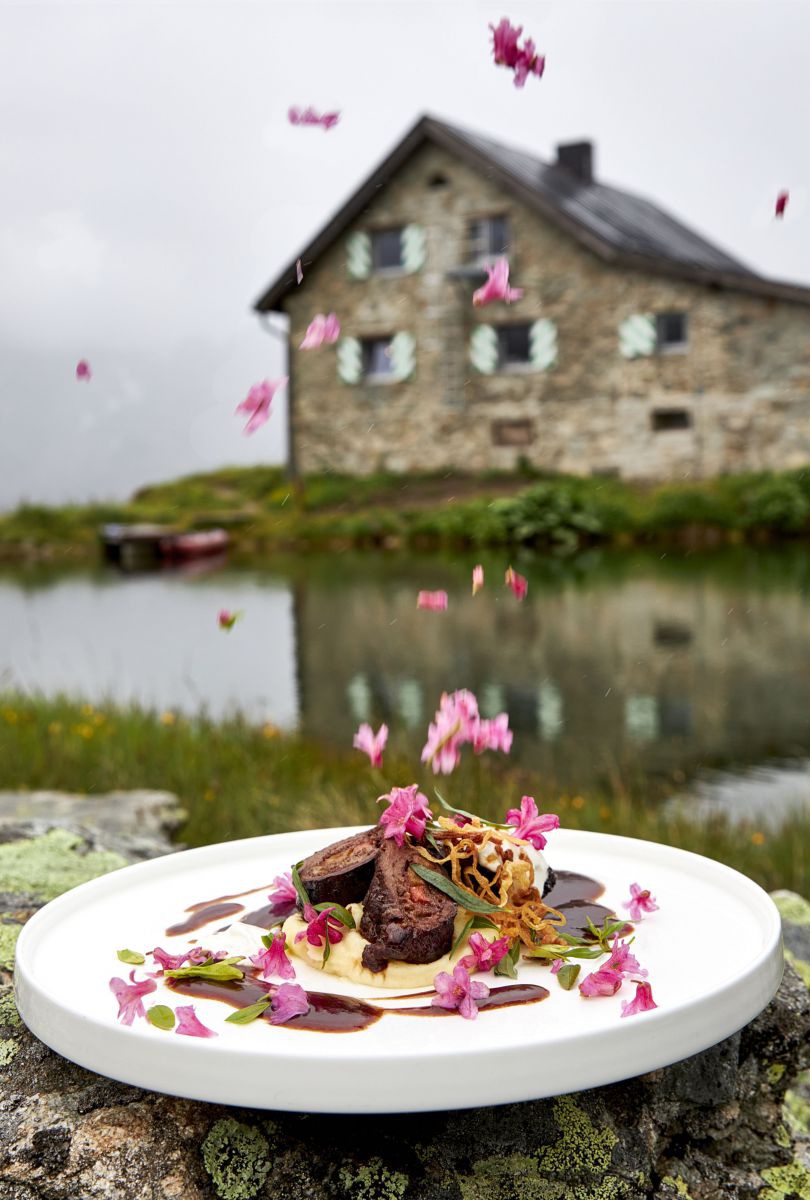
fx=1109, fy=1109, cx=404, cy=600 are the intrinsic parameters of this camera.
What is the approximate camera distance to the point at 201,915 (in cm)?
227

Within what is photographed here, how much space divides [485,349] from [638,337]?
392cm

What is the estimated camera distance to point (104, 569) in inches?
1076

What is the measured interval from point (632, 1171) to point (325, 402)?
1142 inches

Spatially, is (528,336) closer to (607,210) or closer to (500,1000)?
(607,210)

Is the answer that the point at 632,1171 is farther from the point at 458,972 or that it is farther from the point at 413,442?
the point at 413,442

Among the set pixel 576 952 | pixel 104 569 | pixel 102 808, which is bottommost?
pixel 104 569

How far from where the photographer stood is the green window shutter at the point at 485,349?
28216 millimetres

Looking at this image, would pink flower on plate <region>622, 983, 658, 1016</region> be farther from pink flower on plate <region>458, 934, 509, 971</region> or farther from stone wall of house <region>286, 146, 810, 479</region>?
stone wall of house <region>286, 146, 810, 479</region>

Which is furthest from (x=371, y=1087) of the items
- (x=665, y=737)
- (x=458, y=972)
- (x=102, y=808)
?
(x=665, y=737)

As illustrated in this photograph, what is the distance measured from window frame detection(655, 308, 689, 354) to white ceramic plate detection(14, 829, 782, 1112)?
25.4 meters

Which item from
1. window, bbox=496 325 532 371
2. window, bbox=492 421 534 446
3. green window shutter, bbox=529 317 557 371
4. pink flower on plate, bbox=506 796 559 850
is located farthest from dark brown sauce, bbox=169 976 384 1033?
window, bbox=496 325 532 371

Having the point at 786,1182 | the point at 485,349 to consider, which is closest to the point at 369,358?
the point at 485,349

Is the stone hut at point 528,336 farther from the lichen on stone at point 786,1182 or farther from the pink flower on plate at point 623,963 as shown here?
the pink flower on plate at point 623,963

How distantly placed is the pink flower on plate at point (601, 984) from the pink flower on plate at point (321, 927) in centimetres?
44
